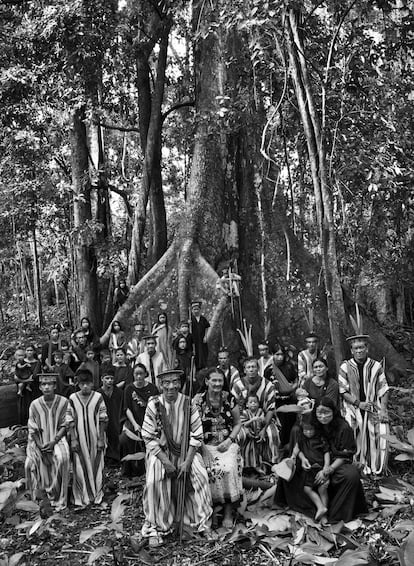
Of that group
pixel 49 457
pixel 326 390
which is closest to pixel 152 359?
pixel 49 457

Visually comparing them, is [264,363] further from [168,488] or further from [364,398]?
[168,488]

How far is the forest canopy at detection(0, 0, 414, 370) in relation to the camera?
25.4 feet

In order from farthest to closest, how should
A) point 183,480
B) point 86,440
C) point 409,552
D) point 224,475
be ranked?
point 86,440 → point 224,475 → point 183,480 → point 409,552

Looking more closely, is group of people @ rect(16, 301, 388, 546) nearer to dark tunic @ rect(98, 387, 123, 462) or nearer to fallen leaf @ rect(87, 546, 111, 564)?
dark tunic @ rect(98, 387, 123, 462)

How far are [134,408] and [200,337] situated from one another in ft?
7.63

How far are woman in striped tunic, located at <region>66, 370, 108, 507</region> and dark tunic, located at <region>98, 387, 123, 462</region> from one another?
1168 mm

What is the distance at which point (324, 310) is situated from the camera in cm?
1002

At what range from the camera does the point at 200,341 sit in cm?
889

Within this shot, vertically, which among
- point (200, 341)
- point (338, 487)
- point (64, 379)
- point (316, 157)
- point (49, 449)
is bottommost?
point (338, 487)

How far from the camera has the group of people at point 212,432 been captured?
4965 mm

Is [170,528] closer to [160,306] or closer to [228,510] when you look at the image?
[228,510]

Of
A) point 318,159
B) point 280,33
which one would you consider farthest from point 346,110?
point 318,159

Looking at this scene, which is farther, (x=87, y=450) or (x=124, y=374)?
(x=124, y=374)

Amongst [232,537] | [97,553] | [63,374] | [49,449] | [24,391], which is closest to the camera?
[97,553]
